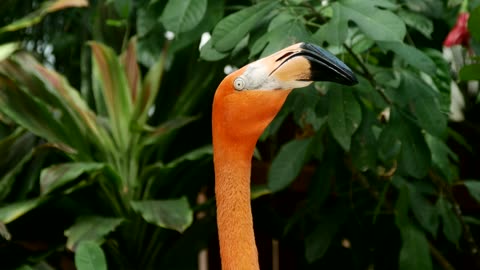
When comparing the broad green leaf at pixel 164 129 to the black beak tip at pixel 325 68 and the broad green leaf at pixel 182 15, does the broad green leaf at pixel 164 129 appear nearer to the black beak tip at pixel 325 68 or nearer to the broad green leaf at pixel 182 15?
the broad green leaf at pixel 182 15

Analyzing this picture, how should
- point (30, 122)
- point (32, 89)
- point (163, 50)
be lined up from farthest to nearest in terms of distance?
point (163, 50) → point (32, 89) → point (30, 122)

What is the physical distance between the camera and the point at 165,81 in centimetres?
249

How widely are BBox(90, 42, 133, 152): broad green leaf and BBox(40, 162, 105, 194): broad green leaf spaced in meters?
0.33

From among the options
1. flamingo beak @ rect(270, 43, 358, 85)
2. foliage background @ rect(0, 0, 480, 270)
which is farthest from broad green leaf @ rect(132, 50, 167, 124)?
flamingo beak @ rect(270, 43, 358, 85)

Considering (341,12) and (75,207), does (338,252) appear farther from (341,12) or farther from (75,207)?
(341,12)

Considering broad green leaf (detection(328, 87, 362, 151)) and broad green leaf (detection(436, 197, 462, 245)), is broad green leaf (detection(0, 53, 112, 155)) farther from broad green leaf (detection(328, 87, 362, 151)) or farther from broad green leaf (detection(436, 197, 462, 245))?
broad green leaf (detection(436, 197, 462, 245))

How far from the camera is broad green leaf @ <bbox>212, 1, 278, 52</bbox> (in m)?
1.51

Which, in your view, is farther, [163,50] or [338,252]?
[163,50]

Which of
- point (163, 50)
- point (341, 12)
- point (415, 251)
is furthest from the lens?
point (163, 50)

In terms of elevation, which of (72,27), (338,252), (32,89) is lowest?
(338,252)

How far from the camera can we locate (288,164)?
1.89 metres

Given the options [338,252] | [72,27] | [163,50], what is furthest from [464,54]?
[72,27]

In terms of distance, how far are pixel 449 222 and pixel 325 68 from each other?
0.98 meters

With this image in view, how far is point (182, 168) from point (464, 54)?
834 millimetres
